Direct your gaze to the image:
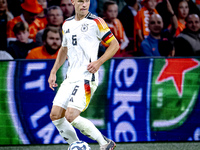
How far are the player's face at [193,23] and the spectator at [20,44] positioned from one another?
2608 millimetres

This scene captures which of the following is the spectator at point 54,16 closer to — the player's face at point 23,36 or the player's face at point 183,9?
the player's face at point 23,36

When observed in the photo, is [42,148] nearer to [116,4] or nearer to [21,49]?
[21,49]

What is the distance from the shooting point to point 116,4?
5383mm

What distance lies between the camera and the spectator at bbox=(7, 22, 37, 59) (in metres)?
5.34

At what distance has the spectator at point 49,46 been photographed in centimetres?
529

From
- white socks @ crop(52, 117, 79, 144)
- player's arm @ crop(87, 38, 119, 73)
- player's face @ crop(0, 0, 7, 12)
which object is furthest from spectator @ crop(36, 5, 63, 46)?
white socks @ crop(52, 117, 79, 144)

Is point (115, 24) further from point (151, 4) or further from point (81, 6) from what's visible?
point (81, 6)

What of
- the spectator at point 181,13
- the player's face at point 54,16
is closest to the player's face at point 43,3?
the player's face at point 54,16

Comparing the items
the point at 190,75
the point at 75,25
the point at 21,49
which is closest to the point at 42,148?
the point at 21,49

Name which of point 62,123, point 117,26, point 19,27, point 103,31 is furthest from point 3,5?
point 62,123

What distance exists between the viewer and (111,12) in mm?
5426

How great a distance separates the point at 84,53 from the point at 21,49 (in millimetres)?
2271

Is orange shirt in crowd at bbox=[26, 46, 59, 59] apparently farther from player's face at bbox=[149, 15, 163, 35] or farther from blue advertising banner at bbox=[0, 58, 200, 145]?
player's face at bbox=[149, 15, 163, 35]

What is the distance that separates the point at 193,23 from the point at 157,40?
2.29ft
